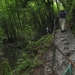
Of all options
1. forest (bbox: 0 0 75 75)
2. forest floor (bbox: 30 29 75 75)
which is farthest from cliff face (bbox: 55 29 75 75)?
forest (bbox: 0 0 75 75)

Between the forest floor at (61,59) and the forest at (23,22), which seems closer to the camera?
the forest floor at (61,59)

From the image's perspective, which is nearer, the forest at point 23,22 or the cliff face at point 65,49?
the cliff face at point 65,49

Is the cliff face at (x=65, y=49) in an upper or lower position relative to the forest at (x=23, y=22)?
upper

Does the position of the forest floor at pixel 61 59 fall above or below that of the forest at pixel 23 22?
above

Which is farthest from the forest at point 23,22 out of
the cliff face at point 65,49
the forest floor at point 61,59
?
the forest floor at point 61,59

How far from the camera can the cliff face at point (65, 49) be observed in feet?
36.0

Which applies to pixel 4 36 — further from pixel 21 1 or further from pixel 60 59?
pixel 60 59

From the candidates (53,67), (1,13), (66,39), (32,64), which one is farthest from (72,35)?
(1,13)

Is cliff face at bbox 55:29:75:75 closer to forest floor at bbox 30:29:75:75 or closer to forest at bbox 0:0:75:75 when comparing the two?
forest floor at bbox 30:29:75:75

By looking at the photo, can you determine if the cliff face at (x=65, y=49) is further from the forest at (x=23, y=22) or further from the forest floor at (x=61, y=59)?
the forest at (x=23, y=22)

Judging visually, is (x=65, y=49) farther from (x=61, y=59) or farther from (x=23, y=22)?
(x=23, y=22)

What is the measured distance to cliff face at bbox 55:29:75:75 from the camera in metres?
11.0

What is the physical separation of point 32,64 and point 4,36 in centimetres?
2905

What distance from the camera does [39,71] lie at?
1206 cm
